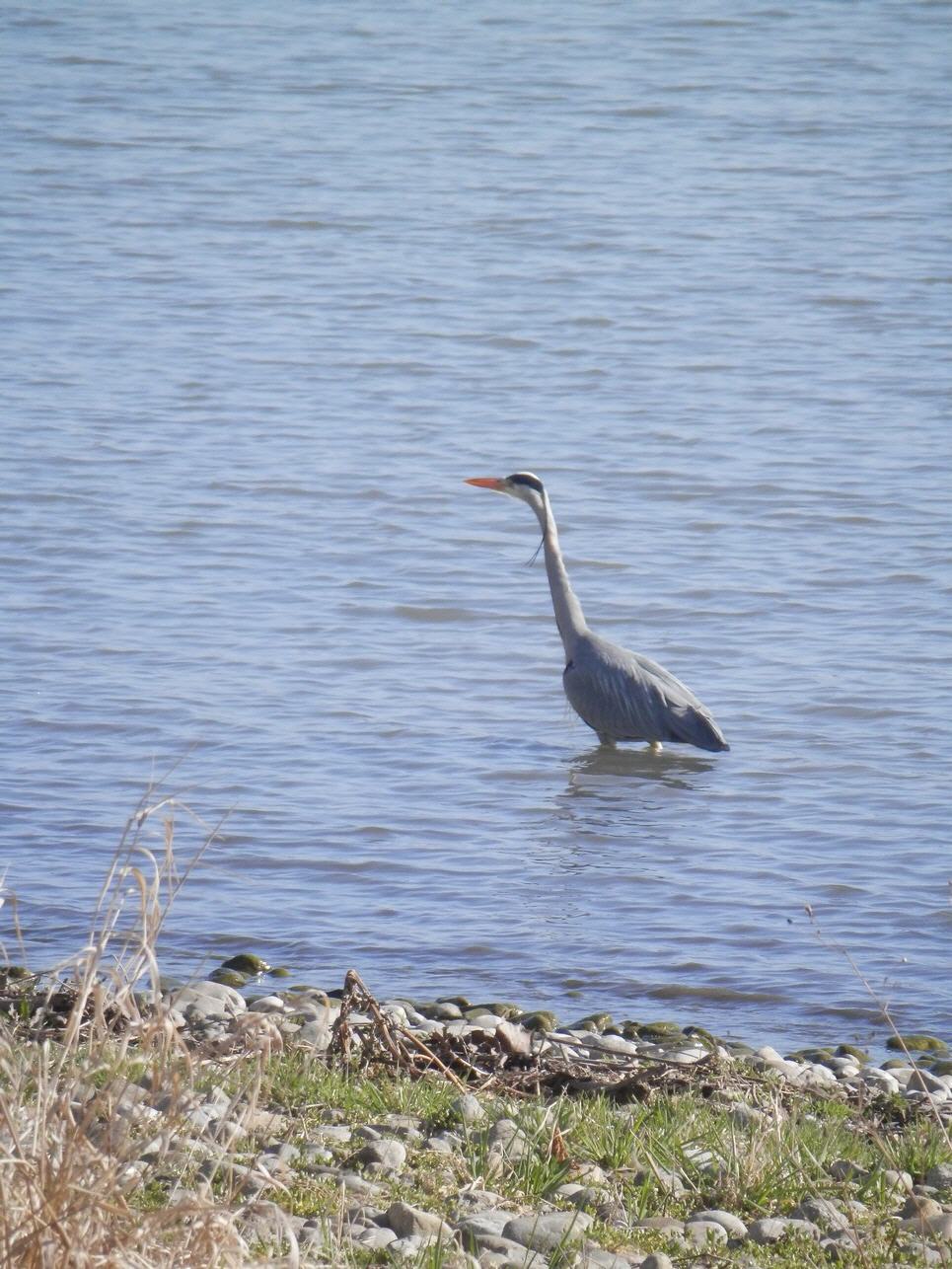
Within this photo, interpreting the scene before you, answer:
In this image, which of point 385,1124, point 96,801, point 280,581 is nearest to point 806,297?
point 280,581

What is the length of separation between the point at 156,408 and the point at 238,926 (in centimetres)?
1042

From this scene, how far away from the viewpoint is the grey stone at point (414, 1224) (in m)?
3.40

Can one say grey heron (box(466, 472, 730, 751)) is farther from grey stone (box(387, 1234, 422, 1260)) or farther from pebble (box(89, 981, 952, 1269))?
grey stone (box(387, 1234, 422, 1260))

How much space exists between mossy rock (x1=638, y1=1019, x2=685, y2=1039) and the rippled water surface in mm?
339

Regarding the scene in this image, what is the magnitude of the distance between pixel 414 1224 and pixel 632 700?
6825mm

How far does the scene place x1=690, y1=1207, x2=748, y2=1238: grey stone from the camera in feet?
11.7

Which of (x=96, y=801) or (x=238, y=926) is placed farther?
(x=96, y=801)

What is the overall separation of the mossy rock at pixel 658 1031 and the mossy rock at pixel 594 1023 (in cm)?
11

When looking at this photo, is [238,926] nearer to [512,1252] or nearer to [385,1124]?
[385,1124]

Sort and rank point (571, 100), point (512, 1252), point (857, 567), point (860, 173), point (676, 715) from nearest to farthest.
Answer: point (512, 1252), point (676, 715), point (857, 567), point (860, 173), point (571, 100)

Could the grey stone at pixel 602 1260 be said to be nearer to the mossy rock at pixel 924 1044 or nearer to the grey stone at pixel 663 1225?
the grey stone at pixel 663 1225

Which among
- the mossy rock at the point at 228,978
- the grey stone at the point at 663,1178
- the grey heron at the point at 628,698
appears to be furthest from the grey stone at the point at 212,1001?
the grey heron at the point at 628,698

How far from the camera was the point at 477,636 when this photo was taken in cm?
1167

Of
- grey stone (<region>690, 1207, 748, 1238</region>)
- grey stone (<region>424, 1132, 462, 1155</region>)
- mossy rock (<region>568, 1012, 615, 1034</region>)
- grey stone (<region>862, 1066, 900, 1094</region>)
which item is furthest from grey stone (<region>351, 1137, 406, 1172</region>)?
mossy rock (<region>568, 1012, 615, 1034</region>)
